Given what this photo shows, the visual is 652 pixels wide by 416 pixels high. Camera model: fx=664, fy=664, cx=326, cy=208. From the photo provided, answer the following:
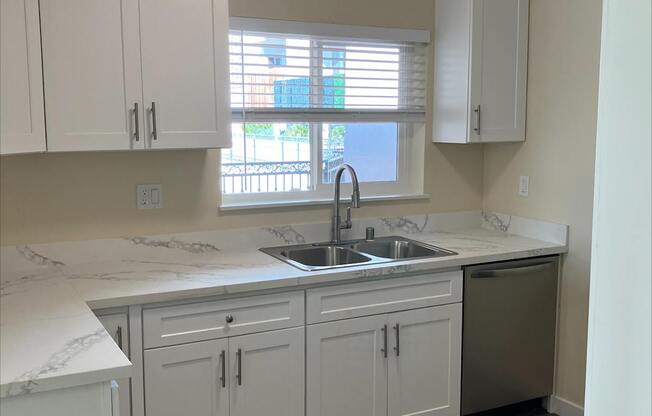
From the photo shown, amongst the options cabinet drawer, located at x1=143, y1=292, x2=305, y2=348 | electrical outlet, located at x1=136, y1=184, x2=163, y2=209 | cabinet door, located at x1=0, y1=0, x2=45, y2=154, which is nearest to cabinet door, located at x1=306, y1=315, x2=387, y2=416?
cabinet drawer, located at x1=143, y1=292, x2=305, y2=348

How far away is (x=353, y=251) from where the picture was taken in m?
3.16

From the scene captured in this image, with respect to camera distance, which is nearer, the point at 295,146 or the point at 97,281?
the point at 97,281

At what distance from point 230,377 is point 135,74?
1210mm

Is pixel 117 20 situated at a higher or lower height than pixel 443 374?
higher

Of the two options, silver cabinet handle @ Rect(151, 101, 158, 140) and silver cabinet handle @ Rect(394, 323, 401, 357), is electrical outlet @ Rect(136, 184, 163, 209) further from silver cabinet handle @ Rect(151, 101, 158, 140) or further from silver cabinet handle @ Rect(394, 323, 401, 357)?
silver cabinet handle @ Rect(394, 323, 401, 357)

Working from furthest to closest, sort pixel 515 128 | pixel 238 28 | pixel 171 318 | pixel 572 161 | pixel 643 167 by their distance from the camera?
pixel 515 128, pixel 572 161, pixel 238 28, pixel 171 318, pixel 643 167

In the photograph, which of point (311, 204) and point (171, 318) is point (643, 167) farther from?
point (311, 204)

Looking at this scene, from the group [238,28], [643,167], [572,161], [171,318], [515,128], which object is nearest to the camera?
[643,167]

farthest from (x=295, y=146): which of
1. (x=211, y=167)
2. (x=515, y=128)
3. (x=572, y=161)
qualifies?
(x=572, y=161)

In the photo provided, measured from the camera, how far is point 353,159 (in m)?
3.50

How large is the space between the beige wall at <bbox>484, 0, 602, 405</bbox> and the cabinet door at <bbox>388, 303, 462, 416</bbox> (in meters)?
0.63

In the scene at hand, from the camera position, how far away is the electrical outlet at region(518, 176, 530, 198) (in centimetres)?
347

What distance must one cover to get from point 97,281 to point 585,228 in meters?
2.20

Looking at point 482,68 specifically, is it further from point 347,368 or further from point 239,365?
point 239,365
